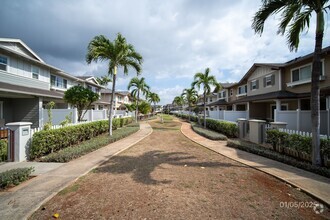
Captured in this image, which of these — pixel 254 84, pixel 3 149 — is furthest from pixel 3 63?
pixel 254 84

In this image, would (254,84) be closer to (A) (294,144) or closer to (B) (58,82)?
(A) (294,144)

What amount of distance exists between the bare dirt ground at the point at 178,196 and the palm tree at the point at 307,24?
9.66 ft

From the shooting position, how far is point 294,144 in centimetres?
687

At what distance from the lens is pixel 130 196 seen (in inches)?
149

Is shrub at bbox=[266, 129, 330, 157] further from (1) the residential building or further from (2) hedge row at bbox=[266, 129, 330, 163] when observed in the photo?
(1) the residential building

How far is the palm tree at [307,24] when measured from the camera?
5.66 m

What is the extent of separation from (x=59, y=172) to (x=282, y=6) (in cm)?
1055

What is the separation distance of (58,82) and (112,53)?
12.3 meters

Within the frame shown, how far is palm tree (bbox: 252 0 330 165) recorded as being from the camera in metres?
5.66

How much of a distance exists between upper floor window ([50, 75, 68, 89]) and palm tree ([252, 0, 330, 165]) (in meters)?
21.4

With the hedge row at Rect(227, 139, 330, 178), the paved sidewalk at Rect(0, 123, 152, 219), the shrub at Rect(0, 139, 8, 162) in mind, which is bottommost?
the paved sidewalk at Rect(0, 123, 152, 219)

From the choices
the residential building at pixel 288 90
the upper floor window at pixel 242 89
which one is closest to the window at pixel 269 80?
the residential building at pixel 288 90
